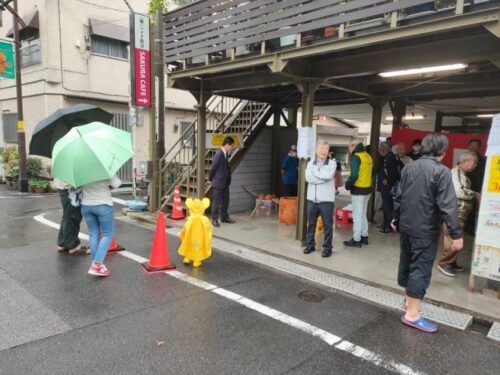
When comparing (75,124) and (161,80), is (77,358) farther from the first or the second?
(161,80)

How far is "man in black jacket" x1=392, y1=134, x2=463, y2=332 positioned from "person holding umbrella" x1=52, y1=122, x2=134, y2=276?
129 inches

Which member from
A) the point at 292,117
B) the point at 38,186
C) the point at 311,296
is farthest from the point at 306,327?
the point at 38,186

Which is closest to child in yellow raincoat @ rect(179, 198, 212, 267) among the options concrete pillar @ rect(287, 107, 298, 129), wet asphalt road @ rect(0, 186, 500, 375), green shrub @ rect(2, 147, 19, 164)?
wet asphalt road @ rect(0, 186, 500, 375)

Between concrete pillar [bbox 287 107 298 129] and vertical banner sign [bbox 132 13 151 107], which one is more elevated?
vertical banner sign [bbox 132 13 151 107]

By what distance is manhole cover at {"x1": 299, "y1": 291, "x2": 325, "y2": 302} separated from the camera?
427 cm

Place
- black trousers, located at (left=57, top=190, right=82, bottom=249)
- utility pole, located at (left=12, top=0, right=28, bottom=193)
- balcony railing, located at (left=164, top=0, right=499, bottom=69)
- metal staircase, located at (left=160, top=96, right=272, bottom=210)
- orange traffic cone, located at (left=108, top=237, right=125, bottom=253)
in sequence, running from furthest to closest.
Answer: utility pole, located at (left=12, top=0, right=28, bottom=193) < metal staircase, located at (left=160, top=96, right=272, bottom=210) < orange traffic cone, located at (left=108, top=237, right=125, bottom=253) < black trousers, located at (left=57, top=190, right=82, bottom=249) < balcony railing, located at (left=164, top=0, right=499, bottom=69)

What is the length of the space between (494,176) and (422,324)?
1.90 metres

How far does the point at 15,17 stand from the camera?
472 inches

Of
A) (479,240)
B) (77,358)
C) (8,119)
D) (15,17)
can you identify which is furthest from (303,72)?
(8,119)

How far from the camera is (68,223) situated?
5668 millimetres

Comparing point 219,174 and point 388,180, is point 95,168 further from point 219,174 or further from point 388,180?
point 388,180

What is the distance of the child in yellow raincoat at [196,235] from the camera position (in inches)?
203

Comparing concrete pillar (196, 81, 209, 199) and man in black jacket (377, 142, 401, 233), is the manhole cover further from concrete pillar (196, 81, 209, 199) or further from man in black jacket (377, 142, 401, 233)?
concrete pillar (196, 81, 209, 199)

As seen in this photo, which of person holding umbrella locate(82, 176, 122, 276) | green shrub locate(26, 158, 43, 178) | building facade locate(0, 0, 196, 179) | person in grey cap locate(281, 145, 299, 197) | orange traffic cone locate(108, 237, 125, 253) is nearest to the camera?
person holding umbrella locate(82, 176, 122, 276)
